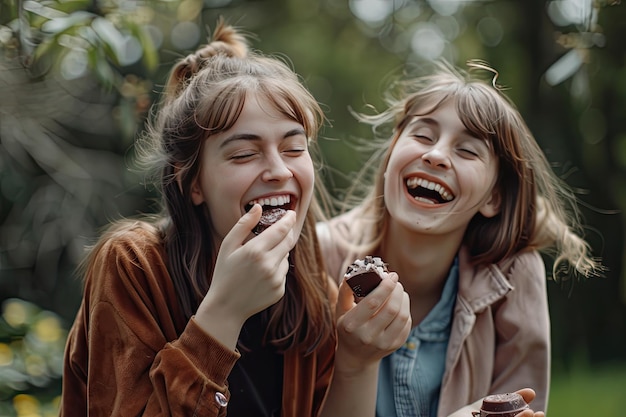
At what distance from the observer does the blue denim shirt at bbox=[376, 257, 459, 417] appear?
7.28ft

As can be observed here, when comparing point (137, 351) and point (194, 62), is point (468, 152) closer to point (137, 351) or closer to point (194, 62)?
point (194, 62)

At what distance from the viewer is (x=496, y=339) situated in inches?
90.0

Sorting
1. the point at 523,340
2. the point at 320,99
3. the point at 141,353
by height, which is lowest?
the point at 320,99

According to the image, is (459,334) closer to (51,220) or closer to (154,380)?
(154,380)

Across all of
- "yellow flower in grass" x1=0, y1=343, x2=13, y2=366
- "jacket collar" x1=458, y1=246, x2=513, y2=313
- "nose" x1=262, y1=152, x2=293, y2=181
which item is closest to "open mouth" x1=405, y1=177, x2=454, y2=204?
"jacket collar" x1=458, y1=246, x2=513, y2=313

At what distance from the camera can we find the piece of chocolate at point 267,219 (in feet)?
5.72

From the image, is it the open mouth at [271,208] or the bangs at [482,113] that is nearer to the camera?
the open mouth at [271,208]

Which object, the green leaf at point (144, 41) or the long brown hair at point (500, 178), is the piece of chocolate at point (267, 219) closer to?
the long brown hair at point (500, 178)

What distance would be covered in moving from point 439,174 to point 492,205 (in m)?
0.26

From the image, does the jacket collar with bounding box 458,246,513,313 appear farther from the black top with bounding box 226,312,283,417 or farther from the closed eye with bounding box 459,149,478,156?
the black top with bounding box 226,312,283,417

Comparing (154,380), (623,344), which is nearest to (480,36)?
(623,344)

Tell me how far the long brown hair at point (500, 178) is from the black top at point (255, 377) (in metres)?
0.49

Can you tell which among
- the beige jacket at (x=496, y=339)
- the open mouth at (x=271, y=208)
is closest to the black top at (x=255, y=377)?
the open mouth at (x=271, y=208)

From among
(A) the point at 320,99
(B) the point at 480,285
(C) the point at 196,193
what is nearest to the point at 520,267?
(B) the point at 480,285
